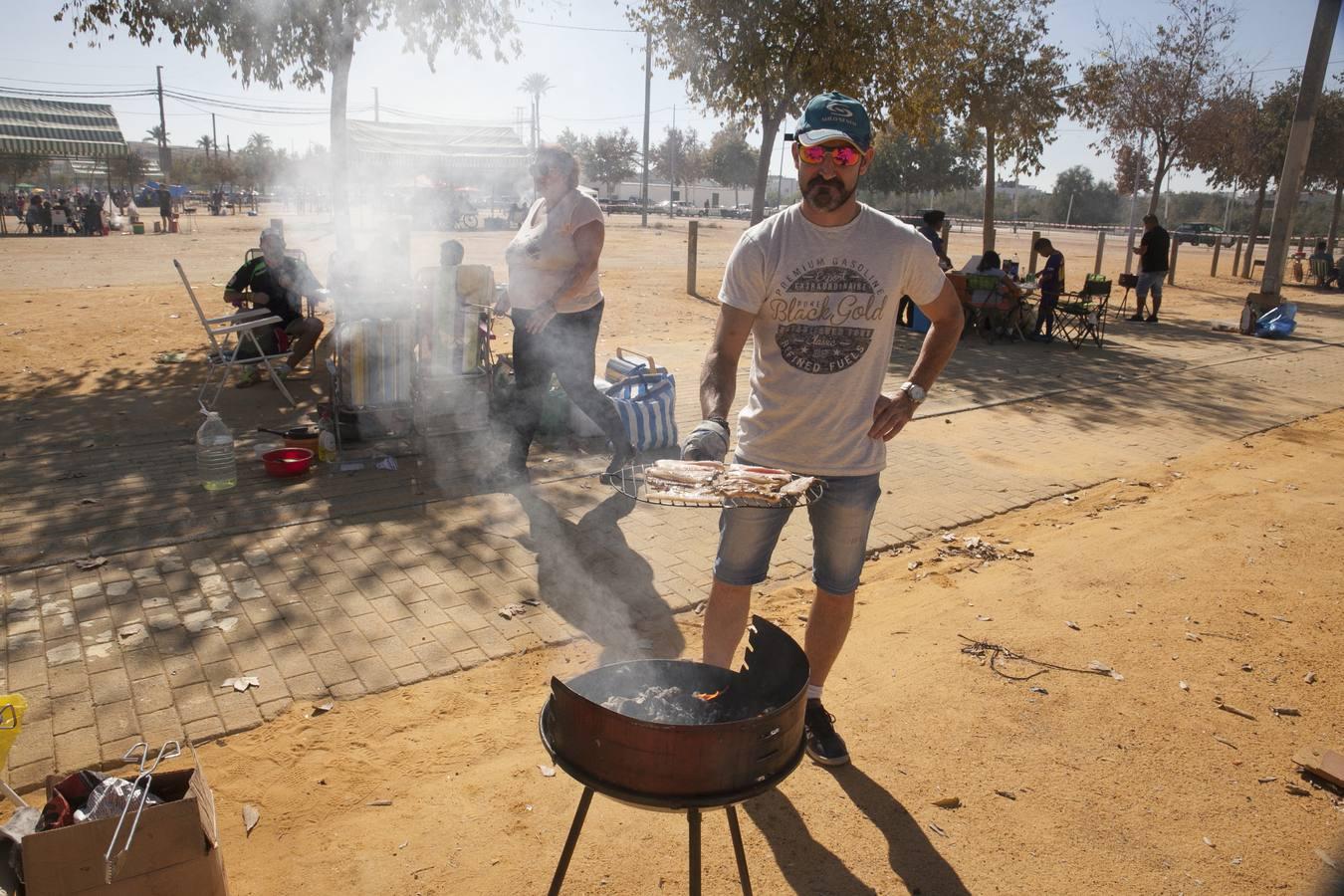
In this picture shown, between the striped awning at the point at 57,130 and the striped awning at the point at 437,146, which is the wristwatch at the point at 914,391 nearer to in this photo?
the striped awning at the point at 437,146

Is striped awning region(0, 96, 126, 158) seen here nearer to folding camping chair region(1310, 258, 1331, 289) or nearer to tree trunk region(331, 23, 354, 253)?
tree trunk region(331, 23, 354, 253)

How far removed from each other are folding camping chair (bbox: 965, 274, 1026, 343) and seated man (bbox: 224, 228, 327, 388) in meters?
8.71

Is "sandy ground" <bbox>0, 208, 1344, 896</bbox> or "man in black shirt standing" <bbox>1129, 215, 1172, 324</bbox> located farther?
"man in black shirt standing" <bbox>1129, 215, 1172, 324</bbox>

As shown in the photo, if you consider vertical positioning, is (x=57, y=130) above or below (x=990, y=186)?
above

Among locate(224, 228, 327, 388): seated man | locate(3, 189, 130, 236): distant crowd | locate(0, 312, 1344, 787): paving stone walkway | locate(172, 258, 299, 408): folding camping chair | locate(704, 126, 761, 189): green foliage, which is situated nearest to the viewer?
locate(0, 312, 1344, 787): paving stone walkway

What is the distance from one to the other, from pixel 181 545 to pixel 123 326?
7462 mm

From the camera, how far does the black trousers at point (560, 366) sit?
5168 millimetres

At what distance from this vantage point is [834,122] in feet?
7.95

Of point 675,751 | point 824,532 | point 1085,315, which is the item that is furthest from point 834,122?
point 1085,315

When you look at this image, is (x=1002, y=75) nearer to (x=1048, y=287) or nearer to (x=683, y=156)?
(x=1048, y=287)

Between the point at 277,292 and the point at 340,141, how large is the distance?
2.40m

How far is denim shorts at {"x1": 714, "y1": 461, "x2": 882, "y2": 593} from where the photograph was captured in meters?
2.68

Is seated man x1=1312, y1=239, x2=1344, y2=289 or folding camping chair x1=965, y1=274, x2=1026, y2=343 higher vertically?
seated man x1=1312, y1=239, x2=1344, y2=289

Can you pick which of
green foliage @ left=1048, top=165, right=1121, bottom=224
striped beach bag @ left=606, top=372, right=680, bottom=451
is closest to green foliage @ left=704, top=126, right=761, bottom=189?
green foliage @ left=1048, top=165, right=1121, bottom=224
